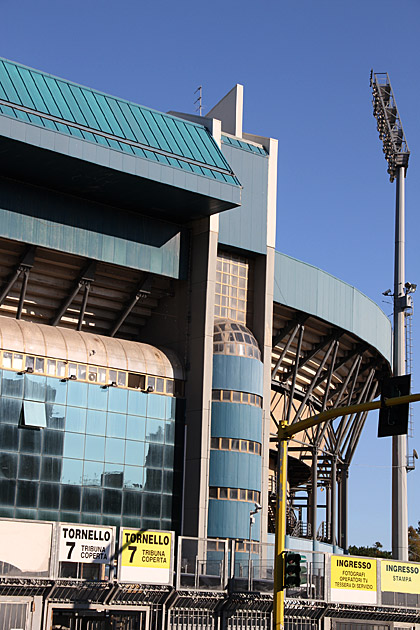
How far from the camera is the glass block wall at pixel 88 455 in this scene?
43375mm

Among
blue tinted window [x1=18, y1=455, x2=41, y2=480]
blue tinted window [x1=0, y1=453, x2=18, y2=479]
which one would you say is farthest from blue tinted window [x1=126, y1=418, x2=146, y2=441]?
blue tinted window [x1=0, y1=453, x2=18, y2=479]

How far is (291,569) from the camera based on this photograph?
24984 mm

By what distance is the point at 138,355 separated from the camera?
48500 millimetres

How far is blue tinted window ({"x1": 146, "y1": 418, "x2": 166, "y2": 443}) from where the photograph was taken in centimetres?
4772

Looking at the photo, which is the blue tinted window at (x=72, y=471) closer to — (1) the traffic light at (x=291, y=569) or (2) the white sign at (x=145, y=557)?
(2) the white sign at (x=145, y=557)

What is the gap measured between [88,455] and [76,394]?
9.36ft

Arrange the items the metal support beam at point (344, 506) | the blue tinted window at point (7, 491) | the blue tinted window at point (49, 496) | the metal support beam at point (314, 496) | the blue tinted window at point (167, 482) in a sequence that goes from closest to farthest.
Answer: the blue tinted window at point (7, 491) → the blue tinted window at point (49, 496) → the blue tinted window at point (167, 482) → the metal support beam at point (314, 496) → the metal support beam at point (344, 506)

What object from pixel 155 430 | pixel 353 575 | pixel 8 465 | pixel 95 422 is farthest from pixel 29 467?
pixel 353 575

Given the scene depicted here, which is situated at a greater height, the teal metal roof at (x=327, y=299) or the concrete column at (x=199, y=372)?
the teal metal roof at (x=327, y=299)

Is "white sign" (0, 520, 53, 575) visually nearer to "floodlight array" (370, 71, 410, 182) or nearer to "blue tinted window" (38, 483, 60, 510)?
"blue tinted window" (38, 483, 60, 510)

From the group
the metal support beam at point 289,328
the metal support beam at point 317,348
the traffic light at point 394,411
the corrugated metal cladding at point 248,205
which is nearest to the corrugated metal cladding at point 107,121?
the corrugated metal cladding at point 248,205

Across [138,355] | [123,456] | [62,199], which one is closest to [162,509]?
[123,456]

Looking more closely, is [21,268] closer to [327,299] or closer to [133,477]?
[133,477]

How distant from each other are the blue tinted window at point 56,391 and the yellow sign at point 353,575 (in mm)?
17208
